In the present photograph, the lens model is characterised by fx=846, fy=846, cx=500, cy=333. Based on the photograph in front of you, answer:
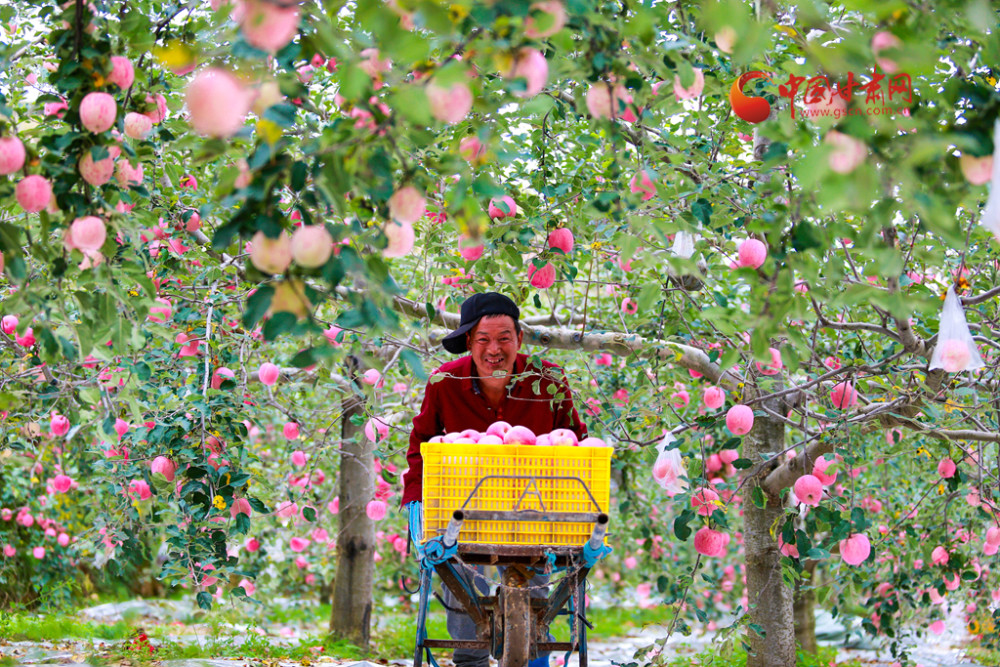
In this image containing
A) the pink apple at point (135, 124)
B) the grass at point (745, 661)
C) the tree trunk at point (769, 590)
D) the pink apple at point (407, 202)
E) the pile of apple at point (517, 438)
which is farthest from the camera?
the grass at point (745, 661)

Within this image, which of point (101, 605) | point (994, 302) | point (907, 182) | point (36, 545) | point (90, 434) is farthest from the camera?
point (101, 605)

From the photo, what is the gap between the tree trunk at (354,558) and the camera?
5.48 m

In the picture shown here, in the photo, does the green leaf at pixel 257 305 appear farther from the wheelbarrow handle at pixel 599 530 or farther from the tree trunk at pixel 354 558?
the tree trunk at pixel 354 558

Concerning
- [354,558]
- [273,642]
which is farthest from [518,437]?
[273,642]

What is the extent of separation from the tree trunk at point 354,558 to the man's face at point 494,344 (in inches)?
109

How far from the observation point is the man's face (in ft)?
9.32

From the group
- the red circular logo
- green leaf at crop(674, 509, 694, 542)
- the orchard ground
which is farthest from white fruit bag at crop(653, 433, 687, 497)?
the red circular logo

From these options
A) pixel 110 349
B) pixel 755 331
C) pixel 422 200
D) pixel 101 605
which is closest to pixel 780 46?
pixel 755 331

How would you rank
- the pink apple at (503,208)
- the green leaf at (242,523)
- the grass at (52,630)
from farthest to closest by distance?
the grass at (52,630), the green leaf at (242,523), the pink apple at (503,208)

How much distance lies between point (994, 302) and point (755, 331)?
2336mm

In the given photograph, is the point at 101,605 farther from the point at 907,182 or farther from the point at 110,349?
the point at 907,182

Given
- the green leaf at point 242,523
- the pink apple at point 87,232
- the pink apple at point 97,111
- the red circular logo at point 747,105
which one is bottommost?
the green leaf at point 242,523

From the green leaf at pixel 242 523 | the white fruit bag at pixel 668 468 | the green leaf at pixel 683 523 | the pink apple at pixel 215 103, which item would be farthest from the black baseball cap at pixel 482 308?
the pink apple at pixel 215 103

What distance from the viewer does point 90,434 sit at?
454 centimetres
